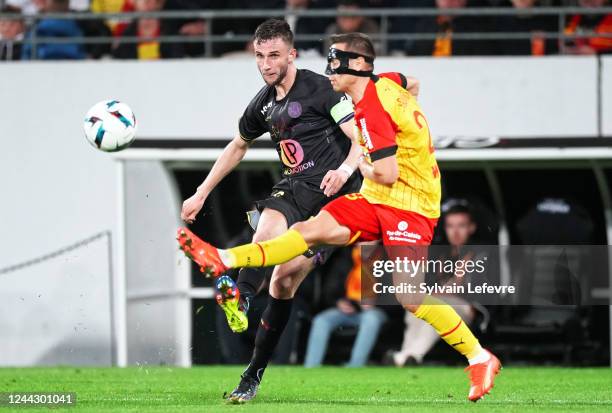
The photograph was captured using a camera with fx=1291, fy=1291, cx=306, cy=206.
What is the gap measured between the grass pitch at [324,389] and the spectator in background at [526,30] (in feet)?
11.3

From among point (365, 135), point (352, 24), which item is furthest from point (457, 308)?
point (365, 135)

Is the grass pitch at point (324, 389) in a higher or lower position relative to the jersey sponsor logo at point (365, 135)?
lower

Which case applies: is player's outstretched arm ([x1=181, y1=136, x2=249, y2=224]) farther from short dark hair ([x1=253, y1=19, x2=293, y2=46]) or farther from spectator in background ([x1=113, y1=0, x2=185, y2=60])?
spectator in background ([x1=113, y1=0, x2=185, y2=60])

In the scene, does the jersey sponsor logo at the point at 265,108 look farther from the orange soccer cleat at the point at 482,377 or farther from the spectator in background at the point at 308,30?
the spectator in background at the point at 308,30

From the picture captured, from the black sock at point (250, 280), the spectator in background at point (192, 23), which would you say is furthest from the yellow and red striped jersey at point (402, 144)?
the spectator in background at point (192, 23)

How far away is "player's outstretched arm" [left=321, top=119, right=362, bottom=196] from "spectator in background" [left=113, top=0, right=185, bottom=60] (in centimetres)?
613

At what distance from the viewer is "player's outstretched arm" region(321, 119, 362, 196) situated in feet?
27.0

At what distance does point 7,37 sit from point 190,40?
2.56 meters

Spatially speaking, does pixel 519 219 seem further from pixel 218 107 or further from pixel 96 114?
pixel 96 114

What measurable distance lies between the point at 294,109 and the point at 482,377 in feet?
7.32

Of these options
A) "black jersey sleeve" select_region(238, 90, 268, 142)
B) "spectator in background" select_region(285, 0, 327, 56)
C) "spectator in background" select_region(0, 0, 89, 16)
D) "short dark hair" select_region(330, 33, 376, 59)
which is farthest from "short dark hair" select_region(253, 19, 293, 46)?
"spectator in background" select_region(0, 0, 89, 16)

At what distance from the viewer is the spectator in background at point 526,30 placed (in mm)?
13664

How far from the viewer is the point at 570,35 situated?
1309cm

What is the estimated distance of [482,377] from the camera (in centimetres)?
795
